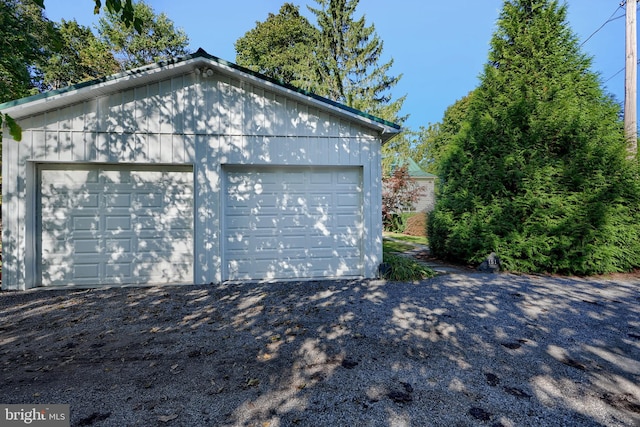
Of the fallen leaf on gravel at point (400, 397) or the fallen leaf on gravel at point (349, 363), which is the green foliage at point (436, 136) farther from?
the fallen leaf on gravel at point (400, 397)

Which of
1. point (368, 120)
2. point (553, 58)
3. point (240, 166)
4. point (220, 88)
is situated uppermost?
point (553, 58)

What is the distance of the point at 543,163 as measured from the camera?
235 inches

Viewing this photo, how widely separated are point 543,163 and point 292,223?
5.32 meters

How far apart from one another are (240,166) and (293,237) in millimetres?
1694

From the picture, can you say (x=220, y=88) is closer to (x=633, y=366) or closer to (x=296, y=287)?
(x=296, y=287)

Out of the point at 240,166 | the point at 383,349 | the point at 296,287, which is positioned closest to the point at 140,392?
the point at 383,349

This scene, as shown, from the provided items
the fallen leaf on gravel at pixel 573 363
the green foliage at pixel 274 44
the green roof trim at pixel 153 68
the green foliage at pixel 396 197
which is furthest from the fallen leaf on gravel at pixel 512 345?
the green foliage at pixel 274 44

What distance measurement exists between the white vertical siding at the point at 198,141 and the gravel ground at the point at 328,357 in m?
1.16

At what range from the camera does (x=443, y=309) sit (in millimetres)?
4012

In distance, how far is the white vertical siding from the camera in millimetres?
4930

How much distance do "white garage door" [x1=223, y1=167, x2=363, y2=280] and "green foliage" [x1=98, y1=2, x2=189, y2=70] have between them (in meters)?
17.9

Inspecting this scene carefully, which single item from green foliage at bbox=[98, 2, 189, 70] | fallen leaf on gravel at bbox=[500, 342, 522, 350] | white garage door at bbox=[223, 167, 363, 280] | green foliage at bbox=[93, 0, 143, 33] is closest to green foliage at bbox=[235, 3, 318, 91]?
green foliage at bbox=[98, 2, 189, 70]

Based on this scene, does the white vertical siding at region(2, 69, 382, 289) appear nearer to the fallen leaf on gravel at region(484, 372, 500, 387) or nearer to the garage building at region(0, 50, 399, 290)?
the garage building at region(0, 50, 399, 290)

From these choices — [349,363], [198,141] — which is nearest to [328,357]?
[349,363]
